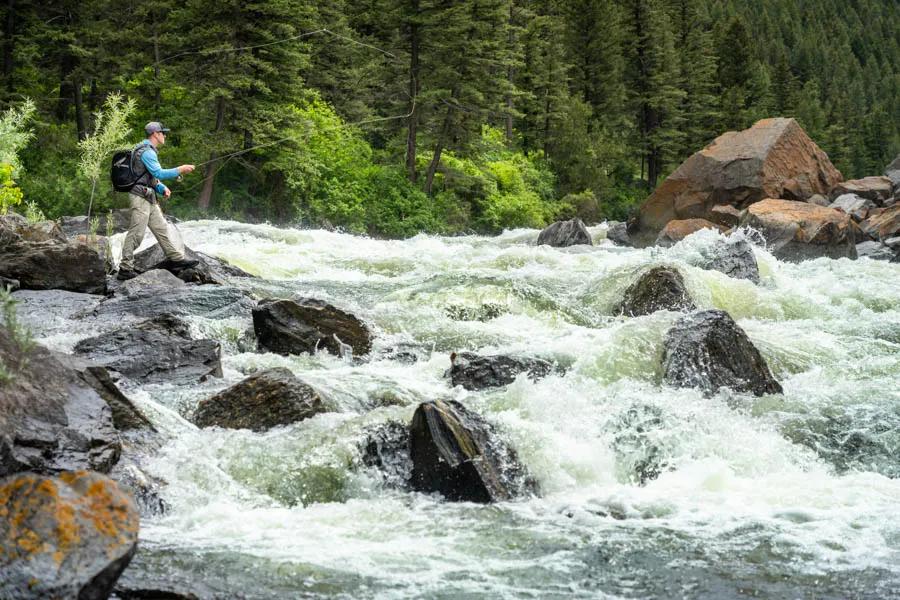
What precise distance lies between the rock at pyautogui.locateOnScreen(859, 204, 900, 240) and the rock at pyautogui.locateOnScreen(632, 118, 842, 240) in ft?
10.5

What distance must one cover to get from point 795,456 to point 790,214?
14.9 meters

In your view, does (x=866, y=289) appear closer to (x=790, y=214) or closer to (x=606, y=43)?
(x=790, y=214)

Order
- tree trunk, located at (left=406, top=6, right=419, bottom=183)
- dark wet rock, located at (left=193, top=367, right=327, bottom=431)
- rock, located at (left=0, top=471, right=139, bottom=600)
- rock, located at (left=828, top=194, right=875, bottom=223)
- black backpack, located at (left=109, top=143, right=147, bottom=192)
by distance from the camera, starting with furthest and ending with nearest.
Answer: tree trunk, located at (left=406, top=6, right=419, bottom=183)
rock, located at (left=828, top=194, right=875, bottom=223)
black backpack, located at (left=109, top=143, right=147, bottom=192)
dark wet rock, located at (left=193, top=367, right=327, bottom=431)
rock, located at (left=0, top=471, right=139, bottom=600)

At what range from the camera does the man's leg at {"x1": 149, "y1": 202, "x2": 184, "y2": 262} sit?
42.3 feet

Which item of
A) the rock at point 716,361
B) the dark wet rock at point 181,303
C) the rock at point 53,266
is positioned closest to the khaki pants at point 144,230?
the rock at point 53,266

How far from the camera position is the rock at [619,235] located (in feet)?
92.5

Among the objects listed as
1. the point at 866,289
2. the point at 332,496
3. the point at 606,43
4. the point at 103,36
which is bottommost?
the point at 332,496

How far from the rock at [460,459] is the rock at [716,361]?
9.20 ft

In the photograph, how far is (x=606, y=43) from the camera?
4759 centimetres

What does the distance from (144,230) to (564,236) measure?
13.0m

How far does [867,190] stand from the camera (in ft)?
97.9

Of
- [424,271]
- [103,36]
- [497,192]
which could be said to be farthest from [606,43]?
[424,271]

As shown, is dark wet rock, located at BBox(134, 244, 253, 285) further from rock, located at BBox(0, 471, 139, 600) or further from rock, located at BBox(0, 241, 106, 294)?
rock, located at BBox(0, 471, 139, 600)

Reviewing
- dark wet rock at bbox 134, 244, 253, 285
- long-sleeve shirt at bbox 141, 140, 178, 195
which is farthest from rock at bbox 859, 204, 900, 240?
long-sleeve shirt at bbox 141, 140, 178, 195
